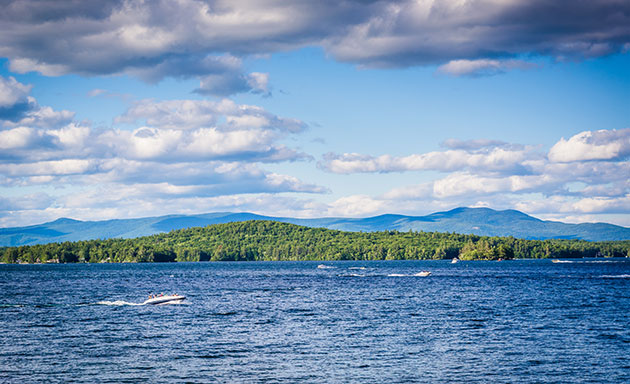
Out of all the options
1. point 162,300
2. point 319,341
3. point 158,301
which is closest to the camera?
point 319,341

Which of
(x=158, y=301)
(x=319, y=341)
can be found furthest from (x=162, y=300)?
(x=319, y=341)

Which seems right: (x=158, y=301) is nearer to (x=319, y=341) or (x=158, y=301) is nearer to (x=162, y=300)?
(x=162, y=300)

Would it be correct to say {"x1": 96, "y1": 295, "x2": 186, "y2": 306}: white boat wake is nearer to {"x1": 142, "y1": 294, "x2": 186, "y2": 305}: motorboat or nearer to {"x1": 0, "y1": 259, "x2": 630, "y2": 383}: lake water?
{"x1": 142, "y1": 294, "x2": 186, "y2": 305}: motorboat

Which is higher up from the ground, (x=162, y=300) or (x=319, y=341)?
(x=162, y=300)

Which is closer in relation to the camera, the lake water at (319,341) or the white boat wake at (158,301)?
the lake water at (319,341)

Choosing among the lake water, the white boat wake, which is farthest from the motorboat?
the lake water

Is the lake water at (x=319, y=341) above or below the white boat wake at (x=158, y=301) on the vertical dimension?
below

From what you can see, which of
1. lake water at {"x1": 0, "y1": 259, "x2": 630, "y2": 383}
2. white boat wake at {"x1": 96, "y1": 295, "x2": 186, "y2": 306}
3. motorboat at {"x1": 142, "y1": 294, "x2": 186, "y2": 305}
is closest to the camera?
lake water at {"x1": 0, "y1": 259, "x2": 630, "y2": 383}

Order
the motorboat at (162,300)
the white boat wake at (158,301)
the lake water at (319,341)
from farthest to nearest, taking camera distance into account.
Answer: the white boat wake at (158,301) < the motorboat at (162,300) < the lake water at (319,341)

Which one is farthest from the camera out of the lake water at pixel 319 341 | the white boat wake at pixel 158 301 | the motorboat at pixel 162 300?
the white boat wake at pixel 158 301

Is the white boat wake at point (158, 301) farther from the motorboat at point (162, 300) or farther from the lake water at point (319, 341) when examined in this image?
the lake water at point (319, 341)

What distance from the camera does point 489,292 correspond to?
12888cm

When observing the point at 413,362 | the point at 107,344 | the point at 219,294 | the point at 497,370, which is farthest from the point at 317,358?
the point at 219,294

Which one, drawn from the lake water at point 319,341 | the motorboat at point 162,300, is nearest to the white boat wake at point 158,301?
the motorboat at point 162,300
